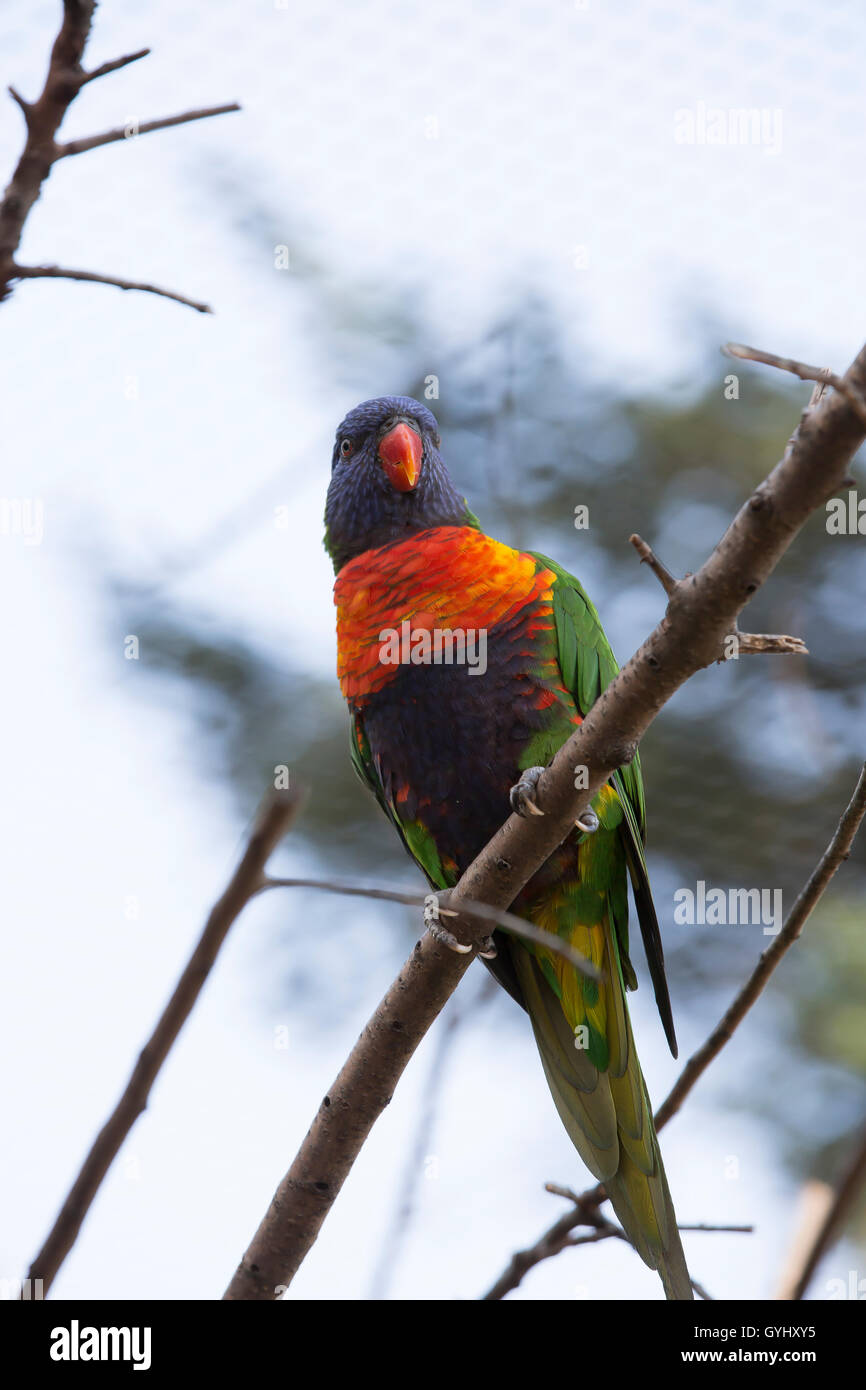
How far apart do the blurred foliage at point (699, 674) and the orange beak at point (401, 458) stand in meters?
0.61

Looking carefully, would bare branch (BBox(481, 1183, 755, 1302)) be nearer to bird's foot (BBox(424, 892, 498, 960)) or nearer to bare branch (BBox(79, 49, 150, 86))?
bird's foot (BBox(424, 892, 498, 960))

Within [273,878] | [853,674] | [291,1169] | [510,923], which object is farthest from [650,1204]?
[853,674]

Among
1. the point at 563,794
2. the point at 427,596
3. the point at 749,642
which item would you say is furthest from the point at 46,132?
the point at 427,596

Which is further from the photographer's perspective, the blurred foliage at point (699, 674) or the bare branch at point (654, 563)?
the blurred foliage at point (699, 674)

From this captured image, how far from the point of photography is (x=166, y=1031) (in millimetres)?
583

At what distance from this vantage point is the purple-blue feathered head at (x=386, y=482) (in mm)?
2828

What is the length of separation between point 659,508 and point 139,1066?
11.2 feet

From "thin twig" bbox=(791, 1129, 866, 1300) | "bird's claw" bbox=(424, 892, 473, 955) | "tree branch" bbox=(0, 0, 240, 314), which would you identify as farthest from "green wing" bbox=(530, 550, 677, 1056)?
"tree branch" bbox=(0, 0, 240, 314)

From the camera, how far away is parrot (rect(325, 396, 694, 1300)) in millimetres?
2287

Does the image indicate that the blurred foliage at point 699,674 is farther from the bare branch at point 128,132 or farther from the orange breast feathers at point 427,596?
the bare branch at point 128,132

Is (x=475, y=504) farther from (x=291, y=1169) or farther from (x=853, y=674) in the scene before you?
(x=291, y=1169)

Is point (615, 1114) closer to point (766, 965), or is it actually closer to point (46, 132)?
point (766, 965)

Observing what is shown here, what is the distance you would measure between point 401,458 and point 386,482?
8 cm

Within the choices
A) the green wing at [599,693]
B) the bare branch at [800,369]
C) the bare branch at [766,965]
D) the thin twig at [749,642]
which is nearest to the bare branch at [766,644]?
the thin twig at [749,642]
